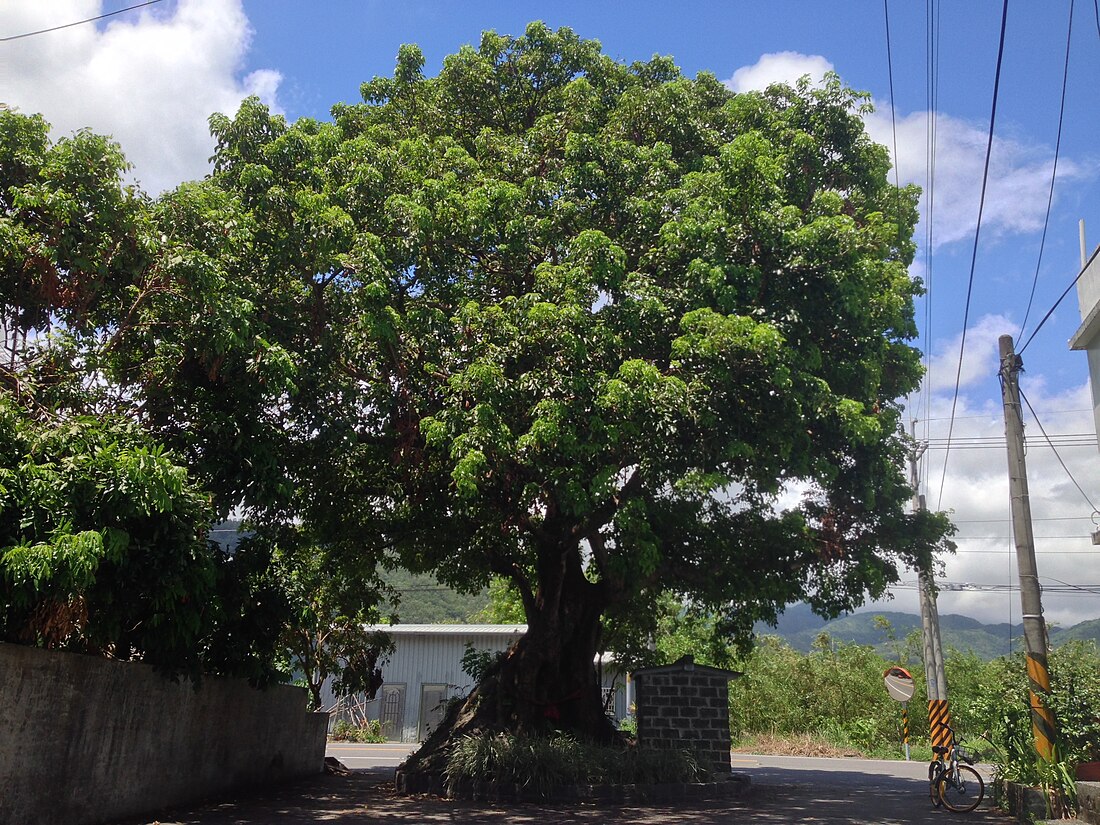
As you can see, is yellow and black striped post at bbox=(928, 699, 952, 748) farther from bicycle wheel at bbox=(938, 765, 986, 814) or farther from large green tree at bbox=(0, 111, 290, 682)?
large green tree at bbox=(0, 111, 290, 682)

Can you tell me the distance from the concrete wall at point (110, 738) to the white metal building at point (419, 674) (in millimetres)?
18617

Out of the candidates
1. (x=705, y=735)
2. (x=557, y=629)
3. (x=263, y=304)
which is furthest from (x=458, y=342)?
(x=705, y=735)

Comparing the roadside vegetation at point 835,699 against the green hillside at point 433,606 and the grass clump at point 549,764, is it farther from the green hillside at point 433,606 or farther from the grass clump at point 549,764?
the green hillside at point 433,606

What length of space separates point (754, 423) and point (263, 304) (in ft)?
22.5

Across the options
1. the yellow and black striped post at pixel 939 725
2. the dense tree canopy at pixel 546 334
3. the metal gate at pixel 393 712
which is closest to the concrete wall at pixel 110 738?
the dense tree canopy at pixel 546 334

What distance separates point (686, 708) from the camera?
A: 1691 centimetres

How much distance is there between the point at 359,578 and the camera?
17422mm

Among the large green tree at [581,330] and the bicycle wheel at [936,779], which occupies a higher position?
the large green tree at [581,330]

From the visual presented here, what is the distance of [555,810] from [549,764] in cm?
113

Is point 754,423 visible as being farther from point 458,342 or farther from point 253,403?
point 253,403

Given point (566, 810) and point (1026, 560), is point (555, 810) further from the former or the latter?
point (1026, 560)

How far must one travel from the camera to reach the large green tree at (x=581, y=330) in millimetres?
11500

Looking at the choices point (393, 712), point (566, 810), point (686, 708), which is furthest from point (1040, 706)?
point (393, 712)

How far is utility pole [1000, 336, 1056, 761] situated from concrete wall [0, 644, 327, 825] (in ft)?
36.4
